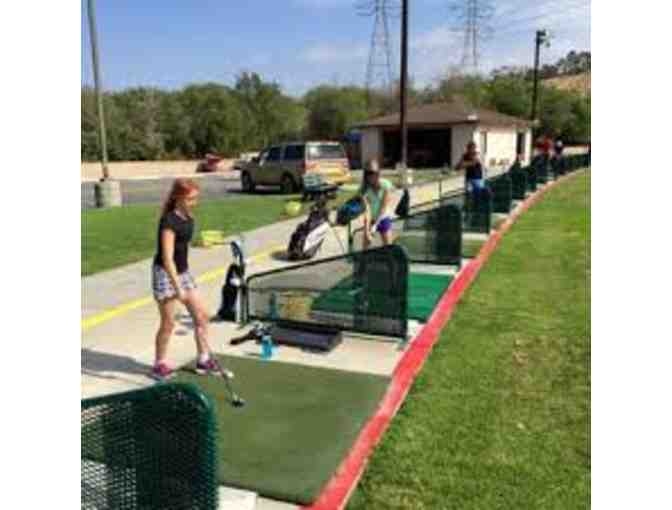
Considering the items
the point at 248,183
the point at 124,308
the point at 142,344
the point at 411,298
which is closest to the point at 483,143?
the point at 248,183

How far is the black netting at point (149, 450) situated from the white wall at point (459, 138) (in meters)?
42.2

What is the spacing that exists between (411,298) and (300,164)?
55.7 ft

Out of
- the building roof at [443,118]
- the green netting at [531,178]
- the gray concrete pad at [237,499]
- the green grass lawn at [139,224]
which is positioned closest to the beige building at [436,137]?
the building roof at [443,118]

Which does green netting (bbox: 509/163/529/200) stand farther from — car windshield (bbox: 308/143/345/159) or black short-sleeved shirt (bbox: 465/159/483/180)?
car windshield (bbox: 308/143/345/159)

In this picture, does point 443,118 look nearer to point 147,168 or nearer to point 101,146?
point 147,168

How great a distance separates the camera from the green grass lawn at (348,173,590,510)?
3.95 m

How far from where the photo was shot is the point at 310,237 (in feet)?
36.7

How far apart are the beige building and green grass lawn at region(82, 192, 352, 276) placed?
74.7 ft

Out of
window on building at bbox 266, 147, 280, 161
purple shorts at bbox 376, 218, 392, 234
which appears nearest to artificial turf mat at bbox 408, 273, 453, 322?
purple shorts at bbox 376, 218, 392, 234

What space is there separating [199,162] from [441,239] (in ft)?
149

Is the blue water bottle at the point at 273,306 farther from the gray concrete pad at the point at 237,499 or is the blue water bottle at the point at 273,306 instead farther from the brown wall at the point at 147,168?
the brown wall at the point at 147,168

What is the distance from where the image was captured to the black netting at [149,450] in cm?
292
